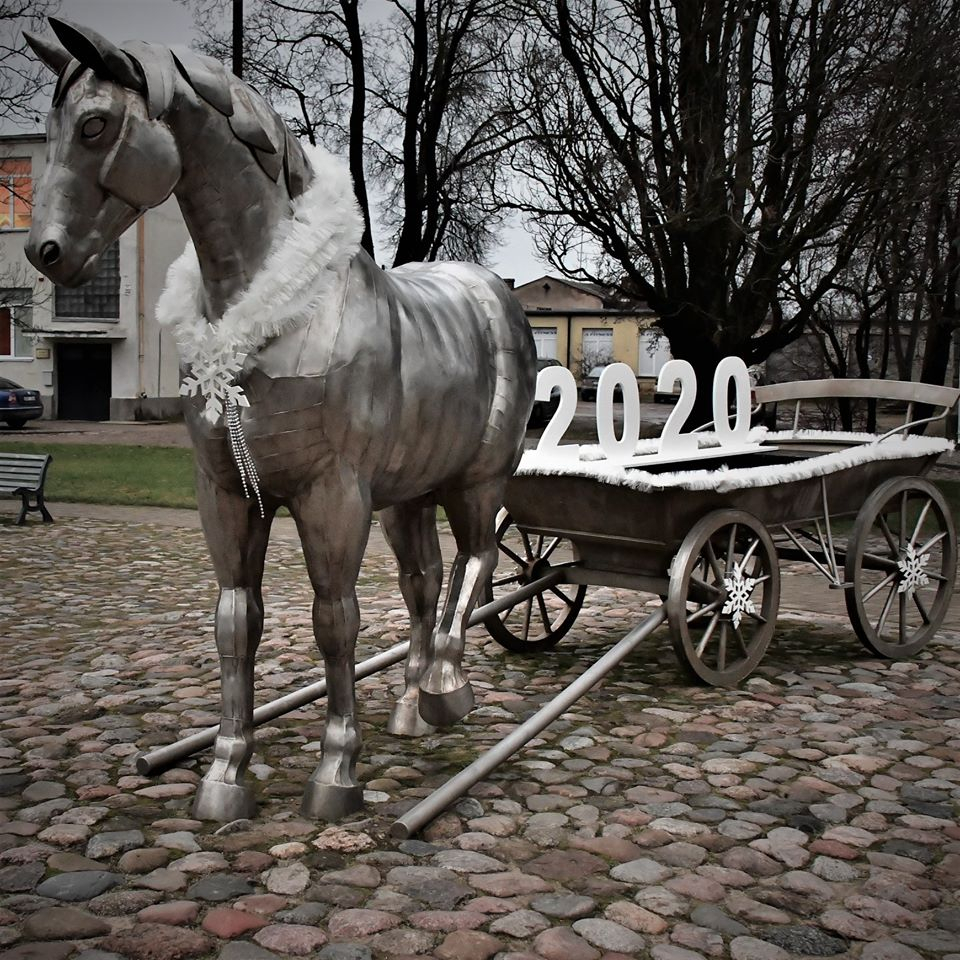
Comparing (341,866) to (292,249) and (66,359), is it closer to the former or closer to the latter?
(292,249)

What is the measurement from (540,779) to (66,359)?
32038mm

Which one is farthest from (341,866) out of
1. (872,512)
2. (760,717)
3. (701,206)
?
(701,206)

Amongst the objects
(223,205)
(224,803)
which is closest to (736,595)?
(224,803)

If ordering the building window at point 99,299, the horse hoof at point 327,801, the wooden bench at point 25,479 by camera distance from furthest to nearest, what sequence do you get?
the building window at point 99,299 → the wooden bench at point 25,479 → the horse hoof at point 327,801

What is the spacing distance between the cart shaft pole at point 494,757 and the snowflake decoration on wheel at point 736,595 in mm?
835

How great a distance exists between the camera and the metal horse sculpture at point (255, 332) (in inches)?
122

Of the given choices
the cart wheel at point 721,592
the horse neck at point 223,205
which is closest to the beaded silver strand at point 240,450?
the horse neck at point 223,205

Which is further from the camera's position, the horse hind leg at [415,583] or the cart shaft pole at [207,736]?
the horse hind leg at [415,583]

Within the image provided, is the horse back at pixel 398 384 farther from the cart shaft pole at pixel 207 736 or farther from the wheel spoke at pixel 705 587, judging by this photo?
the wheel spoke at pixel 705 587

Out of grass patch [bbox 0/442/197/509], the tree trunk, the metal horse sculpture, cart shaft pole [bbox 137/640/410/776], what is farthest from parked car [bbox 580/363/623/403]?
the metal horse sculpture

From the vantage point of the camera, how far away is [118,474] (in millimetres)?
16938

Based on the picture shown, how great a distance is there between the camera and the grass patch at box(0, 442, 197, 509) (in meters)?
14.0

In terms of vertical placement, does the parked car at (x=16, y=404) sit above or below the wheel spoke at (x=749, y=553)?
above

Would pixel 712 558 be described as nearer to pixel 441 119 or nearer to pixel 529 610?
pixel 529 610
